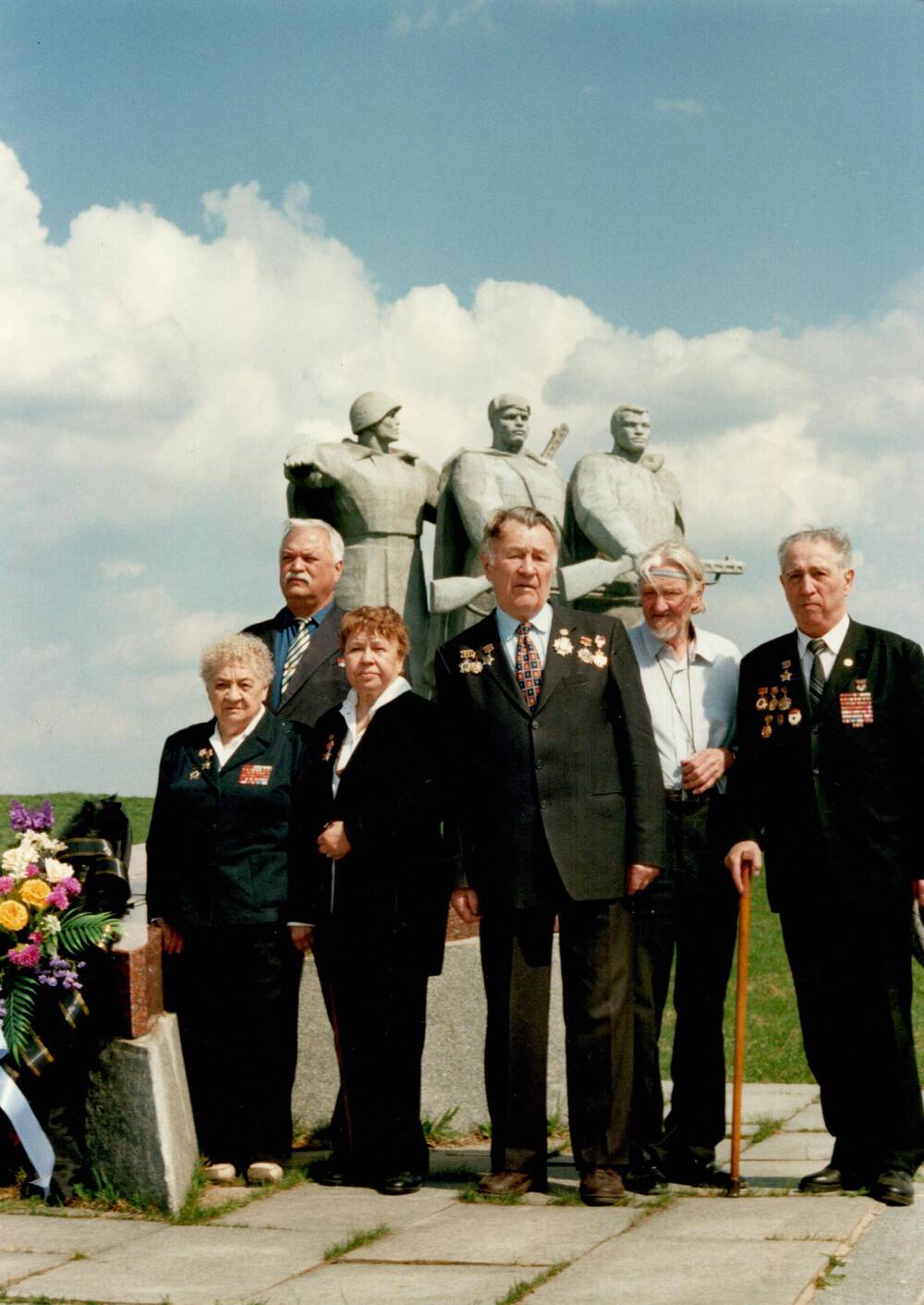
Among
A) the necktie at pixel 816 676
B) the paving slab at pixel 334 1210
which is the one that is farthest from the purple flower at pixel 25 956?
the necktie at pixel 816 676

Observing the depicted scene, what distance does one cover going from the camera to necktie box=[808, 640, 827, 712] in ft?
15.4

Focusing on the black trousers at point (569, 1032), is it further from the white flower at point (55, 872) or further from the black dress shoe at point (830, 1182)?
the white flower at point (55, 872)

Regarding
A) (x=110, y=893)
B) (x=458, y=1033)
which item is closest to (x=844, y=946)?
(x=458, y=1033)

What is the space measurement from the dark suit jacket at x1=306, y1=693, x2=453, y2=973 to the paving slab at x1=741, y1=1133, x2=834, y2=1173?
143cm

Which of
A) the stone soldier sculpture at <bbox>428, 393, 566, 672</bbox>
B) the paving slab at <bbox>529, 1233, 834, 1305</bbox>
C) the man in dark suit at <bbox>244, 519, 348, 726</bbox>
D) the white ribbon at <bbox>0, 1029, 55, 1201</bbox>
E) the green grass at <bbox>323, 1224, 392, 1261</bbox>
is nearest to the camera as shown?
the paving slab at <bbox>529, 1233, 834, 1305</bbox>

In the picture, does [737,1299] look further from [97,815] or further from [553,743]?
[97,815]

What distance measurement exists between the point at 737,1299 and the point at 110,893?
7.75ft

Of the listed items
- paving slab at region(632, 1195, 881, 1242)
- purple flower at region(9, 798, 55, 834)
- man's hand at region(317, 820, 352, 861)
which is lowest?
paving slab at region(632, 1195, 881, 1242)

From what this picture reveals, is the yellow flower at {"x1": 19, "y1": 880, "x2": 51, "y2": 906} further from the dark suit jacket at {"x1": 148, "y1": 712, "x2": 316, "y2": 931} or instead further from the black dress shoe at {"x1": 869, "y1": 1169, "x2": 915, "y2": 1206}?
the black dress shoe at {"x1": 869, "y1": 1169, "x2": 915, "y2": 1206}

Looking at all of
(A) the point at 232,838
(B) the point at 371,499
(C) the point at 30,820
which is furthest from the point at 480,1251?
(B) the point at 371,499

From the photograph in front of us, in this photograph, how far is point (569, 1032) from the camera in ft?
15.1

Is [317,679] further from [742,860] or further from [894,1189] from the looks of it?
[894,1189]

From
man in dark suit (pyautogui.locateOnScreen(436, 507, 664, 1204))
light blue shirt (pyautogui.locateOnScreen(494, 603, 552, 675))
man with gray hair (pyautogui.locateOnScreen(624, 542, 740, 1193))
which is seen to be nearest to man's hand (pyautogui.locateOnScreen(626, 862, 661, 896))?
man in dark suit (pyautogui.locateOnScreen(436, 507, 664, 1204))

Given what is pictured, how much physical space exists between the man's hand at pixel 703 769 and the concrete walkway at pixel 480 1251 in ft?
3.69
